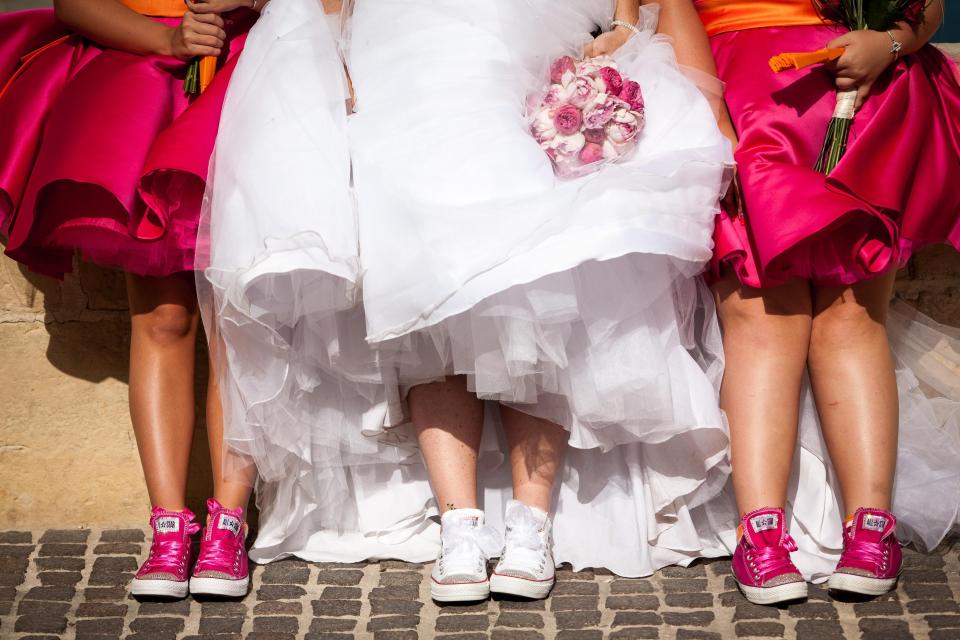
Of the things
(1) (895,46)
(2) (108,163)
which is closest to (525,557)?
(2) (108,163)

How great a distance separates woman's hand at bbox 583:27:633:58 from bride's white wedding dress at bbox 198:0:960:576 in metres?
0.07

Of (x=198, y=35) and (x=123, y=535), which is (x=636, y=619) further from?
(x=198, y=35)

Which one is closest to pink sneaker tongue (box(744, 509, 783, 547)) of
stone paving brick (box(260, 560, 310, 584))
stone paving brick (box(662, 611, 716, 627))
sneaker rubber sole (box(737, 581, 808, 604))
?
sneaker rubber sole (box(737, 581, 808, 604))

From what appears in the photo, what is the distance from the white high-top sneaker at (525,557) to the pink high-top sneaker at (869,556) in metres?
0.69

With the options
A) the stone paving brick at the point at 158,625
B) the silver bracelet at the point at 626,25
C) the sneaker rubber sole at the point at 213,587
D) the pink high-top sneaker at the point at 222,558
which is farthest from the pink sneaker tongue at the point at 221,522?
the silver bracelet at the point at 626,25

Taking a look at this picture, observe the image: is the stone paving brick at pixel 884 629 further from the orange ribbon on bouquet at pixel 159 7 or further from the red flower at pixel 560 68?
the orange ribbon on bouquet at pixel 159 7

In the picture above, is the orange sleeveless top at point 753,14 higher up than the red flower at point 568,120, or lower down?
higher up

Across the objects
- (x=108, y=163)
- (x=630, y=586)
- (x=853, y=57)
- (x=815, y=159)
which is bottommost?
(x=630, y=586)

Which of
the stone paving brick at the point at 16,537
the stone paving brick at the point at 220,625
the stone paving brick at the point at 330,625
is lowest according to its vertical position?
the stone paving brick at the point at 16,537

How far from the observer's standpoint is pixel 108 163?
2.55 meters

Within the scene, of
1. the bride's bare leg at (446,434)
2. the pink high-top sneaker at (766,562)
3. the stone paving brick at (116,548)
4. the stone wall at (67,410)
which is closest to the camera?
the pink high-top sneaker at (766,562)

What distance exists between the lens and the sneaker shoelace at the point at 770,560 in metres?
2.46

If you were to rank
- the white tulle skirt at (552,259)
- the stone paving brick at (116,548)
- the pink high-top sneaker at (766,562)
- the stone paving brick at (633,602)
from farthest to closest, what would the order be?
the stone paving brick at (116,548), the stone paving brick at (633,602), the pink high-top sneaker at (766,562), the white tulle skirt at (552,259)

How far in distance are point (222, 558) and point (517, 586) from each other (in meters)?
0.74
